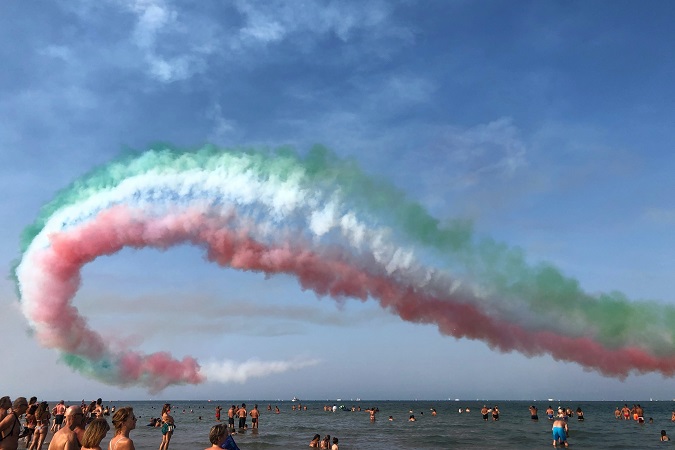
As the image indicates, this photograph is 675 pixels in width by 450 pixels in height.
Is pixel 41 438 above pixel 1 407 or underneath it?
underneath

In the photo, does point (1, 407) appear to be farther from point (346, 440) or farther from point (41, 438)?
point (346, 440)

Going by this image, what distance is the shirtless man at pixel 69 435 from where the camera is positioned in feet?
22.8

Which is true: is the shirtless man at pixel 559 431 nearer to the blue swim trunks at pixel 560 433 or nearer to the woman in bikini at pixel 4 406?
the blue swim trunks at pixel 560 433

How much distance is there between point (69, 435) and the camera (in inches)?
277

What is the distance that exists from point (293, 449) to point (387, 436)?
40.1 ft

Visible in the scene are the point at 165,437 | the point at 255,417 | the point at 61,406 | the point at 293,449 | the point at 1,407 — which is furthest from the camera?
the point at 255,417

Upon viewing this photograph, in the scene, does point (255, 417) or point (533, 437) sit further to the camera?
point (255, 417)

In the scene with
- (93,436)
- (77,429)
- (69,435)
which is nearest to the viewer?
(93,436)

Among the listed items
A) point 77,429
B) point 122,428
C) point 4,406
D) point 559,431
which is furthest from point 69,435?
point 559,431

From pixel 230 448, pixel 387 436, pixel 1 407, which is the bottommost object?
pixel 387 436

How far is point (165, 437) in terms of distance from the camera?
2202 centimetres

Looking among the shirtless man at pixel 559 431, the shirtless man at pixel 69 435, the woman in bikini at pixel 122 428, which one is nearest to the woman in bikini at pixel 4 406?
the shirtless man at pixel 69 435

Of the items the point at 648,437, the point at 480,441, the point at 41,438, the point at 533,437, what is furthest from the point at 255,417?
the point at 648,437

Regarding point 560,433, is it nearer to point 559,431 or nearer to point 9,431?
point 559,431
